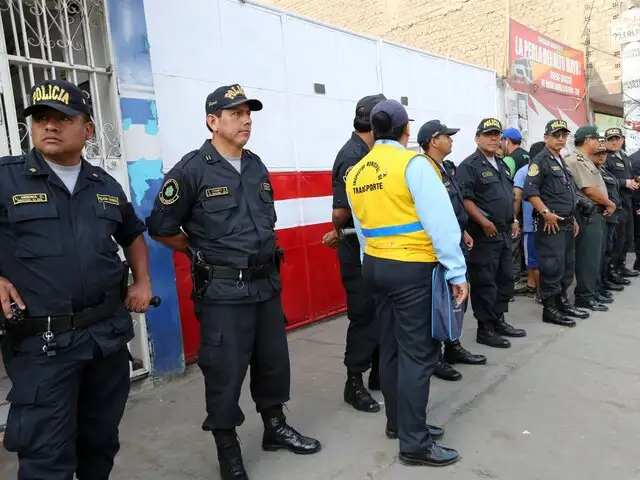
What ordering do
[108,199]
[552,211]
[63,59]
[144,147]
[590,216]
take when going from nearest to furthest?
1. [108,199]
2. [63,59]
3. [144,147]
4. [552,211]
5. [590,216]

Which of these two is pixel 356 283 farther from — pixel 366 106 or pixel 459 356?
pixel 459 356

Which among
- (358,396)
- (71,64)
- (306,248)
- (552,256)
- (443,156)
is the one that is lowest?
(358,396)

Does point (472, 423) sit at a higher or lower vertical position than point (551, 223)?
lower

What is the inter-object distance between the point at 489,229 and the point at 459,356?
1.05 meters

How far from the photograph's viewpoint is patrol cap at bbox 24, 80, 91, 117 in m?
1.89

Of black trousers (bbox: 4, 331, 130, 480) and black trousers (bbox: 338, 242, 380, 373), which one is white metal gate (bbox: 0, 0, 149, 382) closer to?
black trousers (bbox: 338, 242, 380, 373)

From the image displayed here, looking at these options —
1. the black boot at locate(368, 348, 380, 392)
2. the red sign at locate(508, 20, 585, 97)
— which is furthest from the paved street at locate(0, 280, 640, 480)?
the red sign at locate(508, 20, 585, 97)

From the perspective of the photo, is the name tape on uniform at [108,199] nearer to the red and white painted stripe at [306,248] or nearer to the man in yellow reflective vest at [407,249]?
the man in yellow reflective vest at [407,249]

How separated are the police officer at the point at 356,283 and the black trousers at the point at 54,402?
160cm

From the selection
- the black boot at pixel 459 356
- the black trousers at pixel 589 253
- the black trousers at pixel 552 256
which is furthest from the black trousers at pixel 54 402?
the black trousers at pixel 589 253

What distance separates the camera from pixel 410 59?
254 inches

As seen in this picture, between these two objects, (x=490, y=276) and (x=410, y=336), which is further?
(x=490, y=276)

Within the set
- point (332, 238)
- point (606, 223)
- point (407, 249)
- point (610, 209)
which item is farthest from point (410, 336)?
point (606, 223)

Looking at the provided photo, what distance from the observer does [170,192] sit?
2.47m
